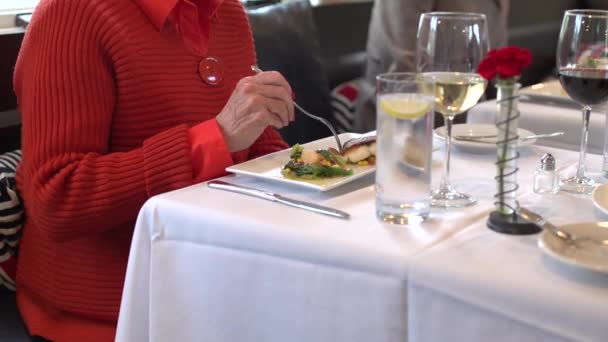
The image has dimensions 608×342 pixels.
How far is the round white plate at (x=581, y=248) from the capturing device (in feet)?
2.35

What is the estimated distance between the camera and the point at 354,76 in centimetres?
285

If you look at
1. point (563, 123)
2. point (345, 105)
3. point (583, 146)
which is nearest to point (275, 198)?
point (583, 146)

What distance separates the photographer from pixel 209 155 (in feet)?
3.68

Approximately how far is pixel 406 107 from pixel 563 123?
0.70m

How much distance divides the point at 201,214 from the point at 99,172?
258mm

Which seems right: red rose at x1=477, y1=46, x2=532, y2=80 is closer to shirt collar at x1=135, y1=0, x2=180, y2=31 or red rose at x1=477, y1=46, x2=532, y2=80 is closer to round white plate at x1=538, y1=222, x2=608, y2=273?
round white plate at x1=538, y1=222, x2=608, y2=273

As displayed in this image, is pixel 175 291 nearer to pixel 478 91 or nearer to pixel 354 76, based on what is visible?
pixel 478 91

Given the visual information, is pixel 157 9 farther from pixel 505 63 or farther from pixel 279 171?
pixel 505 63

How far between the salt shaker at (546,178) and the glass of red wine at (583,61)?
0.07 ft

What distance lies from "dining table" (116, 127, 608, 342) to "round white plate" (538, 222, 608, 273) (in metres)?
0.01

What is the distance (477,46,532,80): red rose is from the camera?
0.79m

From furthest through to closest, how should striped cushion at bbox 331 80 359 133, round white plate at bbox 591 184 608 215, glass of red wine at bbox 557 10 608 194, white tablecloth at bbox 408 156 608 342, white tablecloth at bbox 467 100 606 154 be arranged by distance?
striped cushion at bbox 331 80 359 133 → white tablecloth at bbox 467 100 606 154 → glass of red wine at bbox 557 10 608 194 → round white plate at bbox 591 184 608 215 → white tablecloth at bbox 408 156 608 342

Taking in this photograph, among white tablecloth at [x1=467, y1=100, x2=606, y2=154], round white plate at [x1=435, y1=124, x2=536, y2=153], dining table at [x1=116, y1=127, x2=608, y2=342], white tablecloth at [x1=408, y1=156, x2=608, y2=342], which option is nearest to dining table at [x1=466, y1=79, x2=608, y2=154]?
white tablecloth at [x1=467, y1=100, x2=606, y2=154]

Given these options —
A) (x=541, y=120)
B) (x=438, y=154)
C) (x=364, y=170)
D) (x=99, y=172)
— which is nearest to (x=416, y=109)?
(x=364, y=170)
